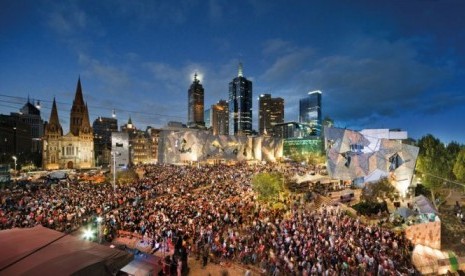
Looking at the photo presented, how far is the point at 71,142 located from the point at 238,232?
95395 millimetres

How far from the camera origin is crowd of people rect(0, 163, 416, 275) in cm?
1304

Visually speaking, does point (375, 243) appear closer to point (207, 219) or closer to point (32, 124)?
point (207, 219)

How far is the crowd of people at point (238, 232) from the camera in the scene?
513 inches

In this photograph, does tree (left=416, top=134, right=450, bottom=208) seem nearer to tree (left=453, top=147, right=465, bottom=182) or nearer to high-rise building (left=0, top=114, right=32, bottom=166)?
tree (left=453, top=147, right=465, bottom=182)

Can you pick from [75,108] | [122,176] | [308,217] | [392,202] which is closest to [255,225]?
[308,217]

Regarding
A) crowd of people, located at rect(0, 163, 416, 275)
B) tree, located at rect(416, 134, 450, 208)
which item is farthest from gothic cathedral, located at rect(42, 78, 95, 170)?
tree, located at rect(416, 134, 450, 208)

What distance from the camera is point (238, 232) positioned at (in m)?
17.9

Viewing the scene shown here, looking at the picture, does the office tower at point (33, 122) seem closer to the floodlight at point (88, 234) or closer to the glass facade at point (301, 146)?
the glass facade at point (301, 146)

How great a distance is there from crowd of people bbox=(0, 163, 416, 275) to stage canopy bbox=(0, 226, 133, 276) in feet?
21.1

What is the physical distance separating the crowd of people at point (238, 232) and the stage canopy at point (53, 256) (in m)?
6.44

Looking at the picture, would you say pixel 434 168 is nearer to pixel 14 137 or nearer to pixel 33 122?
pixel 14 137

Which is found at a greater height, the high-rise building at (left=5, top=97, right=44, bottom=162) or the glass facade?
the high-rise building at (left=5, top=97, right=44, bottom=162)

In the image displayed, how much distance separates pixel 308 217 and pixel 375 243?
5.68 metres

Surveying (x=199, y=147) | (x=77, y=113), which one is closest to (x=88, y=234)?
(x=199, y=147)
